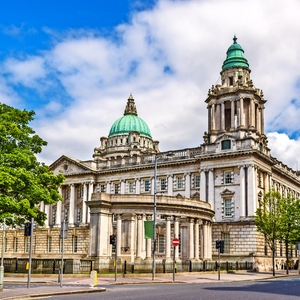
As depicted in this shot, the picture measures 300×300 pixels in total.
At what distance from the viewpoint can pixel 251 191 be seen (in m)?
63.6

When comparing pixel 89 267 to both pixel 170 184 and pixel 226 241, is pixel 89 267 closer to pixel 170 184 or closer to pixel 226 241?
pixel 226 241

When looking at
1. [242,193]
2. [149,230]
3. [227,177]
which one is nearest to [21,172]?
[149,230]

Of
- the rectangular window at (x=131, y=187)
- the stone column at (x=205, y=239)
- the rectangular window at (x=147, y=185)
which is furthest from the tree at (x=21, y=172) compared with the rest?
the rectangular window at (x=131, y=187)

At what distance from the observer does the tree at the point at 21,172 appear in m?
33.4

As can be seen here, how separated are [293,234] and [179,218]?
1746 cm

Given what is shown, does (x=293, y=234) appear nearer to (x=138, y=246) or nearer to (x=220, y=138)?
(x=220, y=138)

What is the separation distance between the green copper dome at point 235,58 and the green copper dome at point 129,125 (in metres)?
41.2

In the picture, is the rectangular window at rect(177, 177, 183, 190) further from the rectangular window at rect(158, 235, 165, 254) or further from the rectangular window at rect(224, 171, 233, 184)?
the rectangular window at rect(158, 235, 165, 254)

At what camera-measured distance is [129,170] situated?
77.1m

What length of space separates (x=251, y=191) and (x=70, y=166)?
32372 millimetres

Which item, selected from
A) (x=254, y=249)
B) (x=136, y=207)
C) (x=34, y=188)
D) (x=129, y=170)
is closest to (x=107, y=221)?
(x=136, y=207)

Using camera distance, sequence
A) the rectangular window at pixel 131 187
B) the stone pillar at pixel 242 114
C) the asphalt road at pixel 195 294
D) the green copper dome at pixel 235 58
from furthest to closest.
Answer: the rectangular window at pixel 131 187 → the green copper dome at pixel 235 58 → the stone pillar at pixel 242 114 → the asphalt road at pixel 195 294

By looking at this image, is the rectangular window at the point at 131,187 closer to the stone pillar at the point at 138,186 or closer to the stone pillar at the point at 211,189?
the stone pillar at the point at 138,186

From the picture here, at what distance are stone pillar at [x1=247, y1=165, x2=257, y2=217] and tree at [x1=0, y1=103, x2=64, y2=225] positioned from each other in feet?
103
